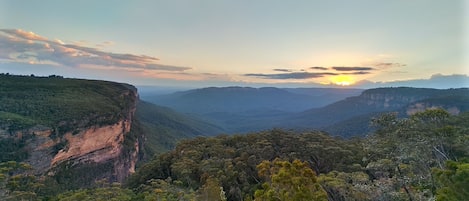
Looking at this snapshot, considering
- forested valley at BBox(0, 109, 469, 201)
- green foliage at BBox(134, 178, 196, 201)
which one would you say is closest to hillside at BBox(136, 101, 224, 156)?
forested valley at BBox(0, 109, 469, 201)

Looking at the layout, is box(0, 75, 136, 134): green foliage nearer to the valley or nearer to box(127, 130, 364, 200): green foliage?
the valley

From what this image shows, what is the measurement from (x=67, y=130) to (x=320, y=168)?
44.7m

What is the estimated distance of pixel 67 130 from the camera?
55938 millimetres

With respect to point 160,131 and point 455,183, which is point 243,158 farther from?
point 160,131

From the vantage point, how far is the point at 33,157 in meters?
48.8

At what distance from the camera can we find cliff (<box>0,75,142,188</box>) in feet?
162

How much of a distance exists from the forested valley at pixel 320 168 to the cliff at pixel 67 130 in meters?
13.4

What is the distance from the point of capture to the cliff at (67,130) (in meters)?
49.5

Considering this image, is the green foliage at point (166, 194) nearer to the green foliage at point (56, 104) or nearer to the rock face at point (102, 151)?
the rock face at point (102, 151)

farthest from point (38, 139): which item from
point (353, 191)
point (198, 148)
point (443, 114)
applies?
point (443, 114)

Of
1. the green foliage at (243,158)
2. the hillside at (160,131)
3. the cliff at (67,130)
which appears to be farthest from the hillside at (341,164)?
the hillside at (160,131)

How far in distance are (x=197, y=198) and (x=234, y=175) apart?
7.15 meters

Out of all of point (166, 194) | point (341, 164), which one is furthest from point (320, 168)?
point (166, 194)

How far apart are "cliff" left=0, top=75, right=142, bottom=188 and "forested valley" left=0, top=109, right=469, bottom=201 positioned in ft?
43.9
